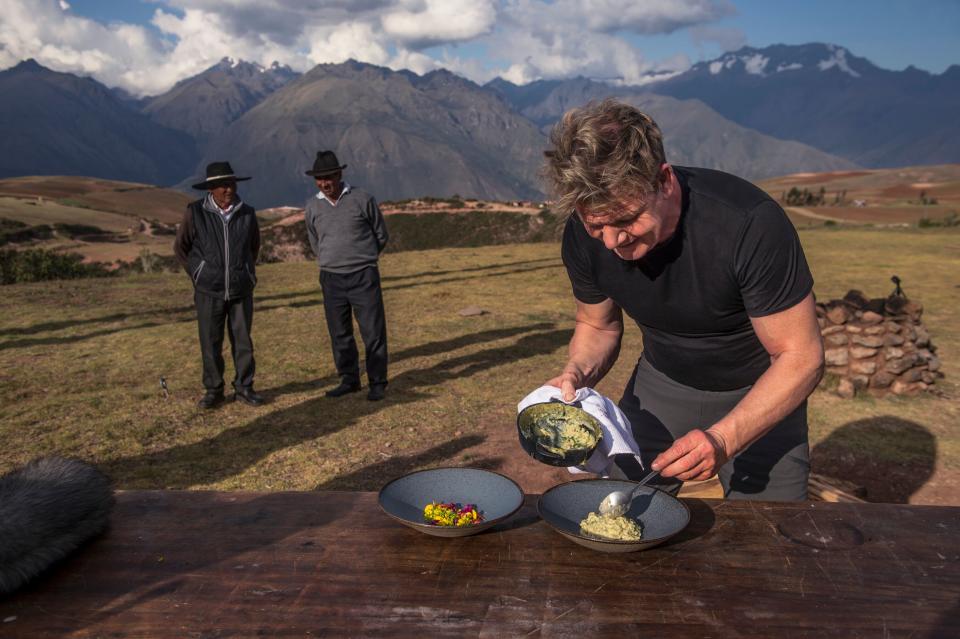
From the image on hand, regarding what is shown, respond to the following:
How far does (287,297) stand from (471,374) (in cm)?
682

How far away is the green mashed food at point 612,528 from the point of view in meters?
2.22

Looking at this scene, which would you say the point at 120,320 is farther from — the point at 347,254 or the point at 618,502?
the point at 618,502

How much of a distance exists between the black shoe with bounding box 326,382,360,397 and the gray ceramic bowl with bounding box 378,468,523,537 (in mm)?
5609

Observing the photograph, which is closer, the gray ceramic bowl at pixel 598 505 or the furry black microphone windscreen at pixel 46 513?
A: the furry black microphone windscreen at pixel 46 513

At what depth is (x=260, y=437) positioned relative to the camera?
270 inches

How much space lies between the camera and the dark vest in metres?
7.08

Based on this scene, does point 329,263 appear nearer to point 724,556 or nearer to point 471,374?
point 471,374

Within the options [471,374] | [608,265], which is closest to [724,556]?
[608,265]

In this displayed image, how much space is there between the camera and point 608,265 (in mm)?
→ 3115

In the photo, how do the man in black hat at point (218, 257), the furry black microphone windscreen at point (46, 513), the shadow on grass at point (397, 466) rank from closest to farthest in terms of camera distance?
the furry black microphone windscreen at point (46, 513) < the shadow on grass at point (397, 466) < the man in black hat at point (218, 257)

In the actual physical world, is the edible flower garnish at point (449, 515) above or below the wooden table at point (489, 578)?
above

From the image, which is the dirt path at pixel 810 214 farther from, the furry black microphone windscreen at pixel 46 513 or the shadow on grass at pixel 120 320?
the furry black microphone windscreen at pixel 46 513

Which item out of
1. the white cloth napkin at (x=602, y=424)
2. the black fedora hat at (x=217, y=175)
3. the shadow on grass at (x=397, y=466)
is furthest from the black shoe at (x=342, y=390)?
the white cloth napkin at (x=602, y=424)

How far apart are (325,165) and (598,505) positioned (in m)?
6.12
